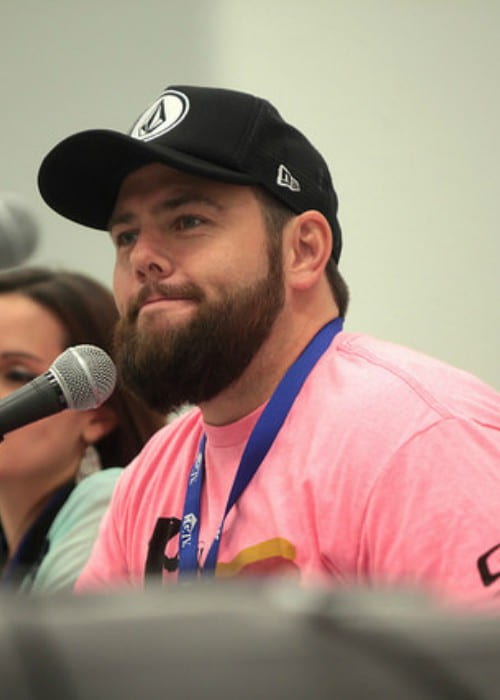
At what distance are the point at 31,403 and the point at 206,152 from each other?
440 mm

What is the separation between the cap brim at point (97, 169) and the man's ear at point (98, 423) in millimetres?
460

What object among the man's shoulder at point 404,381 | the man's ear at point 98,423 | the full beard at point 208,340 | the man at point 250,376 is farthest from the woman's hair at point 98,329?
the man's shoulder at point 404,381

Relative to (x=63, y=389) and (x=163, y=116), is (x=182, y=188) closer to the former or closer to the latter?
(x=163, y=116)

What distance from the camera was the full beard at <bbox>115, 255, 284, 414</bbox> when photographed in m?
1.26

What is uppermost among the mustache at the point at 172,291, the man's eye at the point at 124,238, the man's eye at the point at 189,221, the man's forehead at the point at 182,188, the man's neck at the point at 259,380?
the man's forehead at the point at 182,188

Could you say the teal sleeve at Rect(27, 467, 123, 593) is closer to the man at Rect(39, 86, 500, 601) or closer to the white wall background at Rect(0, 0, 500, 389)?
the man at Rect(39, 86, 500, 601)

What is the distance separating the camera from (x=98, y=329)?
1829mm

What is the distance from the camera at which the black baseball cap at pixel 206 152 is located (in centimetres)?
126

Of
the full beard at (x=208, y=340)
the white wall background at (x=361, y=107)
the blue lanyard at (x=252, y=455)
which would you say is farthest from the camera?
the white wall background at (x=361, y=107)

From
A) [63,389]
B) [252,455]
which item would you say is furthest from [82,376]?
[252,455]

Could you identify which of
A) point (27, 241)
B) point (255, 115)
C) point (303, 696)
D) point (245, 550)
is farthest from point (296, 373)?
point (303, 696)

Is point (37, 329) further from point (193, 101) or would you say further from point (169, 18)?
point (169, 18)

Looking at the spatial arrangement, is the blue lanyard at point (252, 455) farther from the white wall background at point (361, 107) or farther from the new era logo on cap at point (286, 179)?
the white wall background at point (361, 107)

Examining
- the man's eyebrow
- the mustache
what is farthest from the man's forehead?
the mustache
